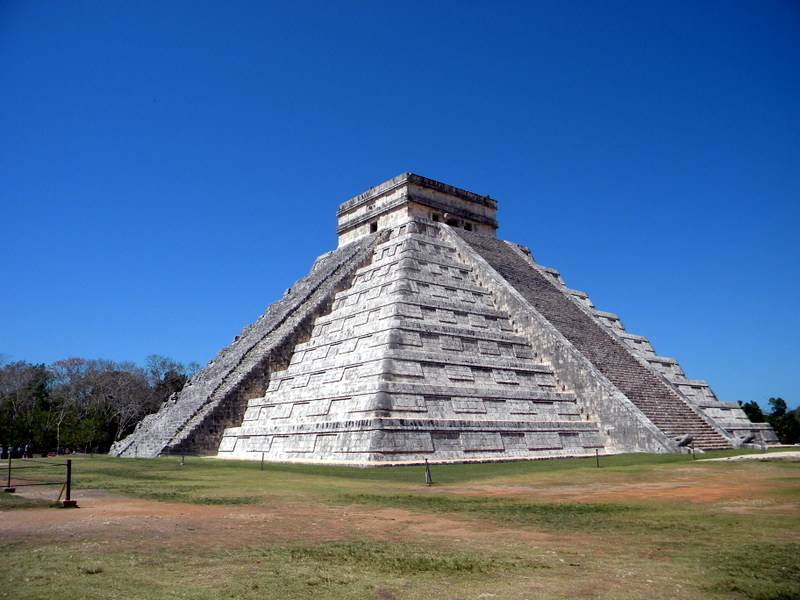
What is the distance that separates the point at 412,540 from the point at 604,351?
19.1 m

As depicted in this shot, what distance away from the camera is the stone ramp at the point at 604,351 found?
21.2m

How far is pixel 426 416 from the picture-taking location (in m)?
17.8

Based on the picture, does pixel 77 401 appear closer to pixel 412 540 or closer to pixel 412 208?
pixel 412 208

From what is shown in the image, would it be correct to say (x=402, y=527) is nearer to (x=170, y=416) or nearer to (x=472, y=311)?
(x=472, y=311)

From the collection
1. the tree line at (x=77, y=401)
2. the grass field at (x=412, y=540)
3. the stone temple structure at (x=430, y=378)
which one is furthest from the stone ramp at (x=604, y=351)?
the tree line at (x=77, y=401)

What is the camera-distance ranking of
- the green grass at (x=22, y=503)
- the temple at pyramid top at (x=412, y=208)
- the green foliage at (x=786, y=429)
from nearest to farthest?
the green grass at (x=22, y=503) → the temple at pyramid top at (x=412, y=208) → the green foliage at (x=786, y=429)

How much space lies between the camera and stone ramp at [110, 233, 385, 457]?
21.2 meters

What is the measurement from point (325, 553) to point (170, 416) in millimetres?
19226

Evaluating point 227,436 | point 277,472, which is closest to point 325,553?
point 277,472

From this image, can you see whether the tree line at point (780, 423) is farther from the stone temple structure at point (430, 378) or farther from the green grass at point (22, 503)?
the green grass at point (22, 503)

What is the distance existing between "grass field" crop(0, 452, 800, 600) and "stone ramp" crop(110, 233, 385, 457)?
838 cm

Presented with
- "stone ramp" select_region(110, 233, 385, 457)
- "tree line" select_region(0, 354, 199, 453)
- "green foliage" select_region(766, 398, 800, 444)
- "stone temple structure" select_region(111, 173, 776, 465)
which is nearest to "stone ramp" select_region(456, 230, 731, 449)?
"stone temple structure" select_region(111, 173, 776, 465)

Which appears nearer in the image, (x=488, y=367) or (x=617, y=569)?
(x=617, y=569)

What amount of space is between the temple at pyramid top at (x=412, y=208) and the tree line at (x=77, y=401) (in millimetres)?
19668
